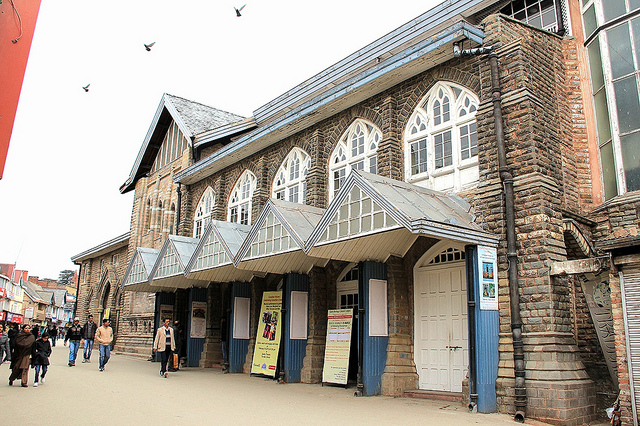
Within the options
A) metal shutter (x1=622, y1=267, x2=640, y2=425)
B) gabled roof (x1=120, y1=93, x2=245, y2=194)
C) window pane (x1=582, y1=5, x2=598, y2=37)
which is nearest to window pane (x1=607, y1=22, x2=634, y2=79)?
window pane (x1=582, y1=5, x2=598, y2=37)

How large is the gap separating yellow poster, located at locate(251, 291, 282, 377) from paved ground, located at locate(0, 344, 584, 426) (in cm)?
75

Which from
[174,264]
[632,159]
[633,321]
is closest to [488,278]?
[633,321]

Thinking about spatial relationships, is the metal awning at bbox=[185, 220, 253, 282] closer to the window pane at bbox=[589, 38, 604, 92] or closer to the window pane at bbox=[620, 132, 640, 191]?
the window pane at bbox=[620, 132, 640, 191]

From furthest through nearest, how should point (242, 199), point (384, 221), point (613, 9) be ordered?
1. point (242, 199)
2. point (613, 9)
3. point (384, 221)

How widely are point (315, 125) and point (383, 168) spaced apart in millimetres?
3904

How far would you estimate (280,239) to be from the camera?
12742 mm

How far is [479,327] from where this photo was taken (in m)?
9.57

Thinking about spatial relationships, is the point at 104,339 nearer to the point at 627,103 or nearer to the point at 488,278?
the point at 488,278

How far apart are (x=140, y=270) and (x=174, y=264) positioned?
3.46m

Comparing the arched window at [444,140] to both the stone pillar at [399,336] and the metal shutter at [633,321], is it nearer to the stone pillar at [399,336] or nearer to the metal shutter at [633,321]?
the stone pillar at [399,336]

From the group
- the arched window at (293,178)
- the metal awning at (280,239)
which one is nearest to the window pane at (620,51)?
the metal awning at (280,239)

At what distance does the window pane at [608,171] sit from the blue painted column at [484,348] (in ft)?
11.2

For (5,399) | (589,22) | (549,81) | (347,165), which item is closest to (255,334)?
(347,165)

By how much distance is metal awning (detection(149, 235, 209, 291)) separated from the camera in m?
17.7
